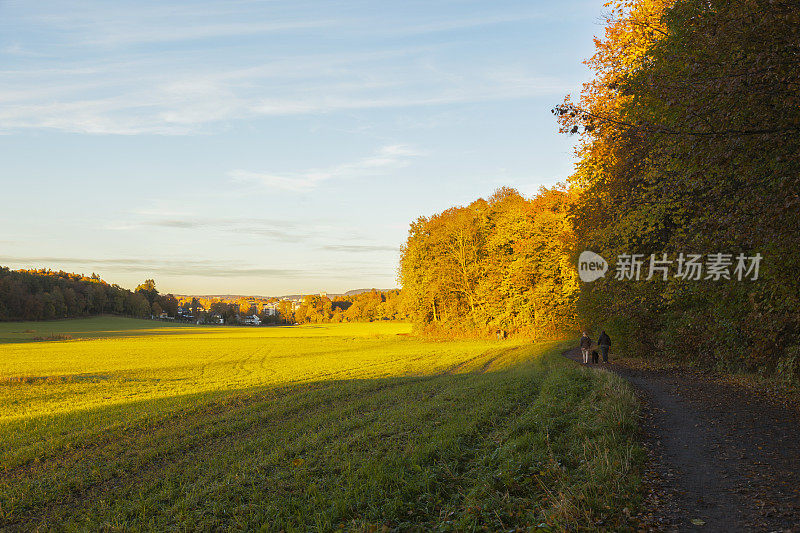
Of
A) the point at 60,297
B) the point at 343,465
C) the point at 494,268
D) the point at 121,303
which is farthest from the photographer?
the point at 121,303

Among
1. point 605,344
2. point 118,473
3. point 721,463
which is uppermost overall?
point 605,344

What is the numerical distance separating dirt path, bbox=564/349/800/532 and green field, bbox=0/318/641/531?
20.4 inches

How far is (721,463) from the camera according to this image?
8234 mm

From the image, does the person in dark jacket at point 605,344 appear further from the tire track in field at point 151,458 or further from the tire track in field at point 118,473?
the tire track in field at point 118,473

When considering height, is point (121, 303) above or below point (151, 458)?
below

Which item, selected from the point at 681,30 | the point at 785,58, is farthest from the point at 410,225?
the point at 785,58

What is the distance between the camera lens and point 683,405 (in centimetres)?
1292

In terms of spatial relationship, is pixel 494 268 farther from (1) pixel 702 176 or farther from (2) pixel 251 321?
(2) pixel 251 321

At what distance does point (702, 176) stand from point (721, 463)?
240 inches

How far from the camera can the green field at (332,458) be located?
7371 millimetres

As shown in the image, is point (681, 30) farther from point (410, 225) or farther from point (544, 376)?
point (410, 225)

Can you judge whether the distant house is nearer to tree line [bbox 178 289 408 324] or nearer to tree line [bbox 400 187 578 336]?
tree line [bbox 178 289 408 324]

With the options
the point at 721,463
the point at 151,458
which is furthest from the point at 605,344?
the point at 151,458

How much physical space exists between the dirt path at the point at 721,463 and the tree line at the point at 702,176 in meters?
1.85
